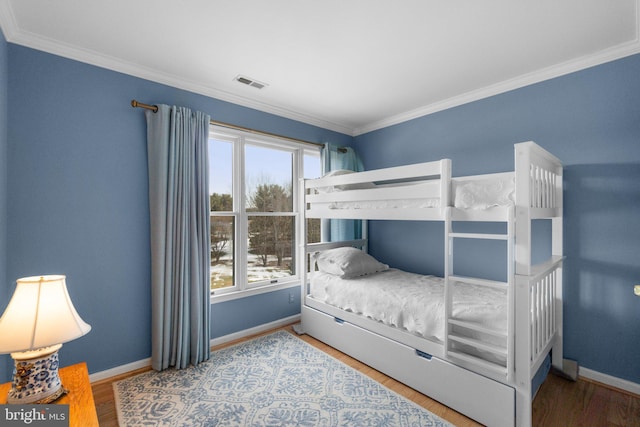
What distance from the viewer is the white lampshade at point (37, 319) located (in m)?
1.24

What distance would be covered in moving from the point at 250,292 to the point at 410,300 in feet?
5.69

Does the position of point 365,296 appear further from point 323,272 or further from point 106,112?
point 106,112

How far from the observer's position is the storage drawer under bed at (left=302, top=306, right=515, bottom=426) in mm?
1813

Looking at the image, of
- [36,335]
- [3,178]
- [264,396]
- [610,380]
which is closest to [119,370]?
[264,396]

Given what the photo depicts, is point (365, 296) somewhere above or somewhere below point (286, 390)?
above

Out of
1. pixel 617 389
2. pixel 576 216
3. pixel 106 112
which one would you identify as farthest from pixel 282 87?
pixel 617 389

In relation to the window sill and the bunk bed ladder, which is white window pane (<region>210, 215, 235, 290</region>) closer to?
the window sill

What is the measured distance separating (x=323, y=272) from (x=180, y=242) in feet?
4.97

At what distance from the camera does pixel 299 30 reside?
200cm

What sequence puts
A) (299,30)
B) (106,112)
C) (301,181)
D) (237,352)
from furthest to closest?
(301,181) < (237,352) < (106,112) < (299,30)

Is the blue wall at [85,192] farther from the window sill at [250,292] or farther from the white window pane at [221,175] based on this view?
the window sill at [250,292]

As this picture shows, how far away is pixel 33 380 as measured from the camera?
1.30 m

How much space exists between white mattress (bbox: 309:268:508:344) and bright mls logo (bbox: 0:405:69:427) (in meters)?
2.04

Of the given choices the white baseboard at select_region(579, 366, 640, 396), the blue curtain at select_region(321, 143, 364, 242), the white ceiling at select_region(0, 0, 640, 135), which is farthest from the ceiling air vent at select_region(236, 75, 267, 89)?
the white baseboard at select_region(579, 366, 640, 396)
